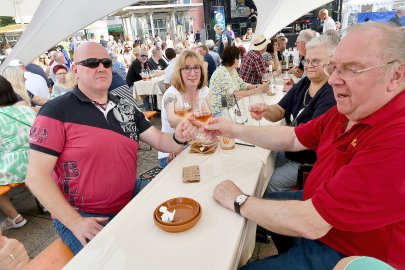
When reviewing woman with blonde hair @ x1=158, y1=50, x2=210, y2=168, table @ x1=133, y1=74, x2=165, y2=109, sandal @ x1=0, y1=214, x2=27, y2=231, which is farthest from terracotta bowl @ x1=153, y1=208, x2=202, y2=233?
table @ x1=133, y1=74, x2=165, y2=109

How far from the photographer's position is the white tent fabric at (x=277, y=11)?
655 centimetres

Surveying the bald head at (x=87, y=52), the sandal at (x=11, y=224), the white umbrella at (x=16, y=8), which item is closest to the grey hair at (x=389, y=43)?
the bald head at (x=87, y=52)

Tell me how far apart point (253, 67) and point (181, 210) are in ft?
15.2

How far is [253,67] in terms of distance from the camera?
17.9 feet

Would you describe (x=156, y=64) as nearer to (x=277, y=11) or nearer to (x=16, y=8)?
(x=277, y=11)

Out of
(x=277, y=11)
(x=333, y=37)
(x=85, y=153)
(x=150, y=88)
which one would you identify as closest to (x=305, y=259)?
Answer: (x=85, y=153)

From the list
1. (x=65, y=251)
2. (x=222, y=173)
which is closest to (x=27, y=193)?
(x=65, y=251)

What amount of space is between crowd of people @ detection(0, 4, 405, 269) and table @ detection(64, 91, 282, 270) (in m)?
0.13

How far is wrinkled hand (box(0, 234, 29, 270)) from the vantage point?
0.89 m

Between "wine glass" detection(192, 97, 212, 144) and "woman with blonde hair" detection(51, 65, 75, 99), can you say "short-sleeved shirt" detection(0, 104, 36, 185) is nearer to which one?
"woman with blonde hair" detection(51, 65, 75, 99)

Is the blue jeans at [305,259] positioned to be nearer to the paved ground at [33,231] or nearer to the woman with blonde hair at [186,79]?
the paved ground at [33,231]

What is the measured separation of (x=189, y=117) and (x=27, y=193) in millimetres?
3343

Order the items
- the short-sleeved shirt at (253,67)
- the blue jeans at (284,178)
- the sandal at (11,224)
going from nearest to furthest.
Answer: the blue jeans at (284,178)
the sandal at (11,224)
the short-sleeved shirt at (253,67)

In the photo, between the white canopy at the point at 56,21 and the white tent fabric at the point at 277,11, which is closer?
the white canopy at the point at 56,21
